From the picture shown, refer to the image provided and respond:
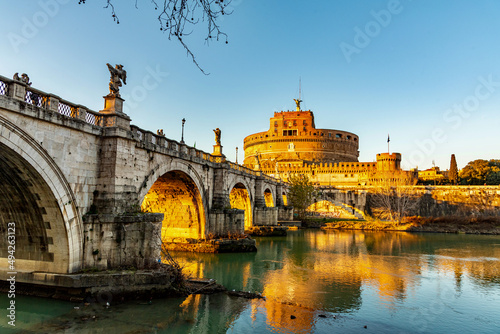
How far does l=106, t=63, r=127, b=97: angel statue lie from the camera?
13422 millimetres

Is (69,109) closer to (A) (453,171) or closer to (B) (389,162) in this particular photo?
(A) (453,171)

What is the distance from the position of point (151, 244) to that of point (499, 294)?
14.7 meters

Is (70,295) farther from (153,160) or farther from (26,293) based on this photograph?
(153,160)

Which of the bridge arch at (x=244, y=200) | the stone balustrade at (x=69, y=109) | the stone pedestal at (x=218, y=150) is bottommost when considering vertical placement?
the bridge arch at (x=244, y=200)

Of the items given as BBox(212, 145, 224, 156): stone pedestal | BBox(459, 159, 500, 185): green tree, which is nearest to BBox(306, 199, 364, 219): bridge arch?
BBox(459, 159, 500, 185): green tree

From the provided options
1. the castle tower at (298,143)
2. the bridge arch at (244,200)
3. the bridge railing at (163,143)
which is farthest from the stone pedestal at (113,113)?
the castle tower at (298,143)

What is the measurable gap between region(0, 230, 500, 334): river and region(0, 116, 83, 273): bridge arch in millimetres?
Result: 1360

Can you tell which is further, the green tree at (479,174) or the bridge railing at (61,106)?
the green tree at (479,174)

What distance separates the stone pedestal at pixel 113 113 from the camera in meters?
13.2

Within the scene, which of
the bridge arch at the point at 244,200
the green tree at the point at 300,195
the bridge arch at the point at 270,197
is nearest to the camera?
the bridge arch at the point at 244,200

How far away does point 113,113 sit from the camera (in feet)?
43.3

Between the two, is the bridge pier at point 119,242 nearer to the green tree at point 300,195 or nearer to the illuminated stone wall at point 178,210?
the illuminated stone wall at point 178,210

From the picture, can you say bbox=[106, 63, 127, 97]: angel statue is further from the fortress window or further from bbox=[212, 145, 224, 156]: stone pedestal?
the fortress window

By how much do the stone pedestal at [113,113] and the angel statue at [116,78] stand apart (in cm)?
24
